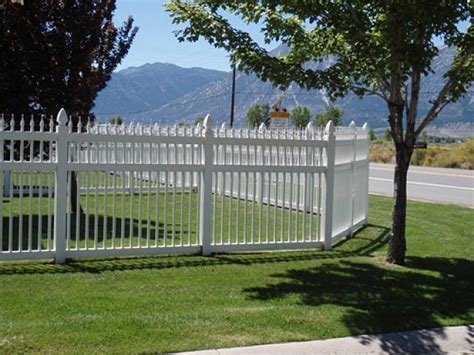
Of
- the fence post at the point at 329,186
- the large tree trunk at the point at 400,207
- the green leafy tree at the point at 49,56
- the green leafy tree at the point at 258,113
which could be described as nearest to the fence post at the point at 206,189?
the fence post at the point at 329,186

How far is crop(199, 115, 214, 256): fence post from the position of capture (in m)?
8.95

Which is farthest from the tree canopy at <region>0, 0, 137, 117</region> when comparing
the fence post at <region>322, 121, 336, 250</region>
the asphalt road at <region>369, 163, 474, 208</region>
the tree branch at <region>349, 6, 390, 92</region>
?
the asphalt road at <region>369, 163, 474, 208</region>

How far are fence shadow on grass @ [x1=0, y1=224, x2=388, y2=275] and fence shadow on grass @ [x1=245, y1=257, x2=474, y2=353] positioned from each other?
690mm

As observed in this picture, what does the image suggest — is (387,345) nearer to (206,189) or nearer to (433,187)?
(206,189)

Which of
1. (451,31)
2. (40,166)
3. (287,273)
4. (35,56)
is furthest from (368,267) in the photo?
(35,56)

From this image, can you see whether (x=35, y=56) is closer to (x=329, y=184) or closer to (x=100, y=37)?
(x=100, y=37)

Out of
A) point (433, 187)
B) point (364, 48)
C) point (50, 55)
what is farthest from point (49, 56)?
point (433, 187)

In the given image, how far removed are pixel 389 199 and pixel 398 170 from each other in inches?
388

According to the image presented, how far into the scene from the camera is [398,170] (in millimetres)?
8742

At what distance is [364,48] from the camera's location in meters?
8.31

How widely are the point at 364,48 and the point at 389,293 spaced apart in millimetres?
3128

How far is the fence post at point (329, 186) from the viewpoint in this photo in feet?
32.1

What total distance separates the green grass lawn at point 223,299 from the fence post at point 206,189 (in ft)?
1.20

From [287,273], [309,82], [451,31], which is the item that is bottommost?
[287,273]
